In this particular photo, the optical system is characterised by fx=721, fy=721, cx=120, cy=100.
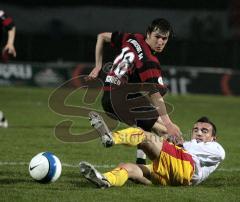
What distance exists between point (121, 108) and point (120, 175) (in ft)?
5.31

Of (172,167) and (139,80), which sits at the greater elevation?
(139,80)

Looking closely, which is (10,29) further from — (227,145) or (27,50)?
(27,50)

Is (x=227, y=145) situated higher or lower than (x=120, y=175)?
lower

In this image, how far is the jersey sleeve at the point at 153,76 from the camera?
8.16 meters

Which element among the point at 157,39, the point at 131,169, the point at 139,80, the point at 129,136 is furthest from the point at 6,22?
the point at 129,136

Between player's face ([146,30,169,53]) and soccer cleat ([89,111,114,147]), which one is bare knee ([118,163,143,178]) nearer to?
soccer cleat ([89,111,114,147])

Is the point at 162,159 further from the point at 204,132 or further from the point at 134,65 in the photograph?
the point at 134,65

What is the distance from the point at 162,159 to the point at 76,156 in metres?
3.10

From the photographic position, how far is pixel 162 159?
7.88 metres

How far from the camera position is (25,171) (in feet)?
29.5

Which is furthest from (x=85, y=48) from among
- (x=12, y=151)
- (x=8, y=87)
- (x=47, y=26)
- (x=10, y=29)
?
(x=12, y=151)

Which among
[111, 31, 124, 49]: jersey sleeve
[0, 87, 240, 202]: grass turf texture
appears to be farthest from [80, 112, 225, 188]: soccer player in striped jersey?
[111, 31, 124, 49]: jersey sleeve

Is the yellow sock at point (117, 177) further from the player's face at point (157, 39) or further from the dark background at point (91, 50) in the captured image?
the dark background at point (91, 50)

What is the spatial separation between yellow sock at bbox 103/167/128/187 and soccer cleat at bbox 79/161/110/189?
7 cm
